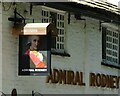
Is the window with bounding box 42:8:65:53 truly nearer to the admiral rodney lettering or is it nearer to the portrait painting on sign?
the admiral rodney lettering

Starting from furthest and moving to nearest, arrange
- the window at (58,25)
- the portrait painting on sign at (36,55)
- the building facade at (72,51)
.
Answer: the window at (58,25) < the building facade at (72,51) < the portrait painting on sign at (36,55)

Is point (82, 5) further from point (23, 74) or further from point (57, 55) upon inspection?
point (23, 74)

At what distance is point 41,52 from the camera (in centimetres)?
1570

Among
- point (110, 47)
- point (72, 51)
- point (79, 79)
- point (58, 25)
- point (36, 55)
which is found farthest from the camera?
point (110, 47)

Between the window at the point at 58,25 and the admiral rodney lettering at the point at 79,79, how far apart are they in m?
0.79

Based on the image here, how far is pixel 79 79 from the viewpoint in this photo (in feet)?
64.0

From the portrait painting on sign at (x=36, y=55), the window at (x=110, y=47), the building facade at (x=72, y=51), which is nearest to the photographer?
the portrait painting on sign at (x=36, y=55)

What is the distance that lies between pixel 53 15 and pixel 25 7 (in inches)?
71.3

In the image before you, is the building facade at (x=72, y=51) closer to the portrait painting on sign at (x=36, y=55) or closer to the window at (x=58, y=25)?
the window at (x=58, y=25)

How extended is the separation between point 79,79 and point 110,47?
133 inches

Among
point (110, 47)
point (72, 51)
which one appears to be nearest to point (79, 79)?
point (72, 51)

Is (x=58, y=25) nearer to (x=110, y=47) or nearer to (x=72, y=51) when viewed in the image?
(x=72, y=51)

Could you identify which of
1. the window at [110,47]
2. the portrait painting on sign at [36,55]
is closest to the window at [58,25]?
the portrait painting on sign at [36,55]

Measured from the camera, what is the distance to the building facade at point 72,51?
16359 mm
